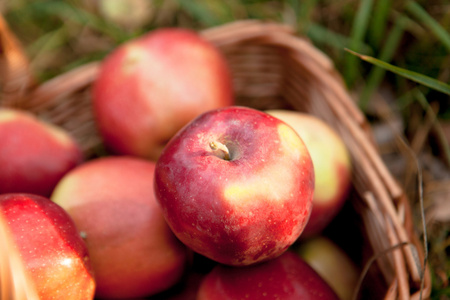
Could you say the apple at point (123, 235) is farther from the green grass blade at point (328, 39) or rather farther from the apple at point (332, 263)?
the green grass blade at point (328, 39)

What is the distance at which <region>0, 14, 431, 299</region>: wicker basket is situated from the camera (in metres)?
0.77

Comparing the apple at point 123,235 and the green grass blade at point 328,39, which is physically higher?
the green grass blade at point 328,39

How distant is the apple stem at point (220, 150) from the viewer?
0.63 m

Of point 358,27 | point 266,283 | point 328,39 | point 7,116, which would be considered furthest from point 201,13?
point 266,283

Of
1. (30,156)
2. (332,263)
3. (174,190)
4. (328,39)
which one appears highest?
(328,39)

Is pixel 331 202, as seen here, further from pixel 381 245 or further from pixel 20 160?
pixel 20 160

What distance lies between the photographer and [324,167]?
0.87 metres

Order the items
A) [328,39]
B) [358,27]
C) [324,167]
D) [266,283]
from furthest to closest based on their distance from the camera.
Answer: [328,39] < [358,27] < [324,167] < [266,283]

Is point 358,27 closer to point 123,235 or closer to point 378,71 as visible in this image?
point 378,71

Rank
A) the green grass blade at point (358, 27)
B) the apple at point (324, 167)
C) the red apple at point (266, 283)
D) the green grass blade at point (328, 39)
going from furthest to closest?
the green grass blade at point (328, 39)
the green grass blade at point (358, 27)
the apple at point (324, 167)
the red apple at point (266, 283)

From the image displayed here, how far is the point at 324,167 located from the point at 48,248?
21.3 inches

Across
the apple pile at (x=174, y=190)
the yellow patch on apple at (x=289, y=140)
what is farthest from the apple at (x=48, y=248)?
the yellow patch on apple at (x=289, y=140)

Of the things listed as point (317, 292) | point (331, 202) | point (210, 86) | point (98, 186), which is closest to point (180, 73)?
point (210, 86)

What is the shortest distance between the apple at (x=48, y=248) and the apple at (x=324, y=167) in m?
0.46
